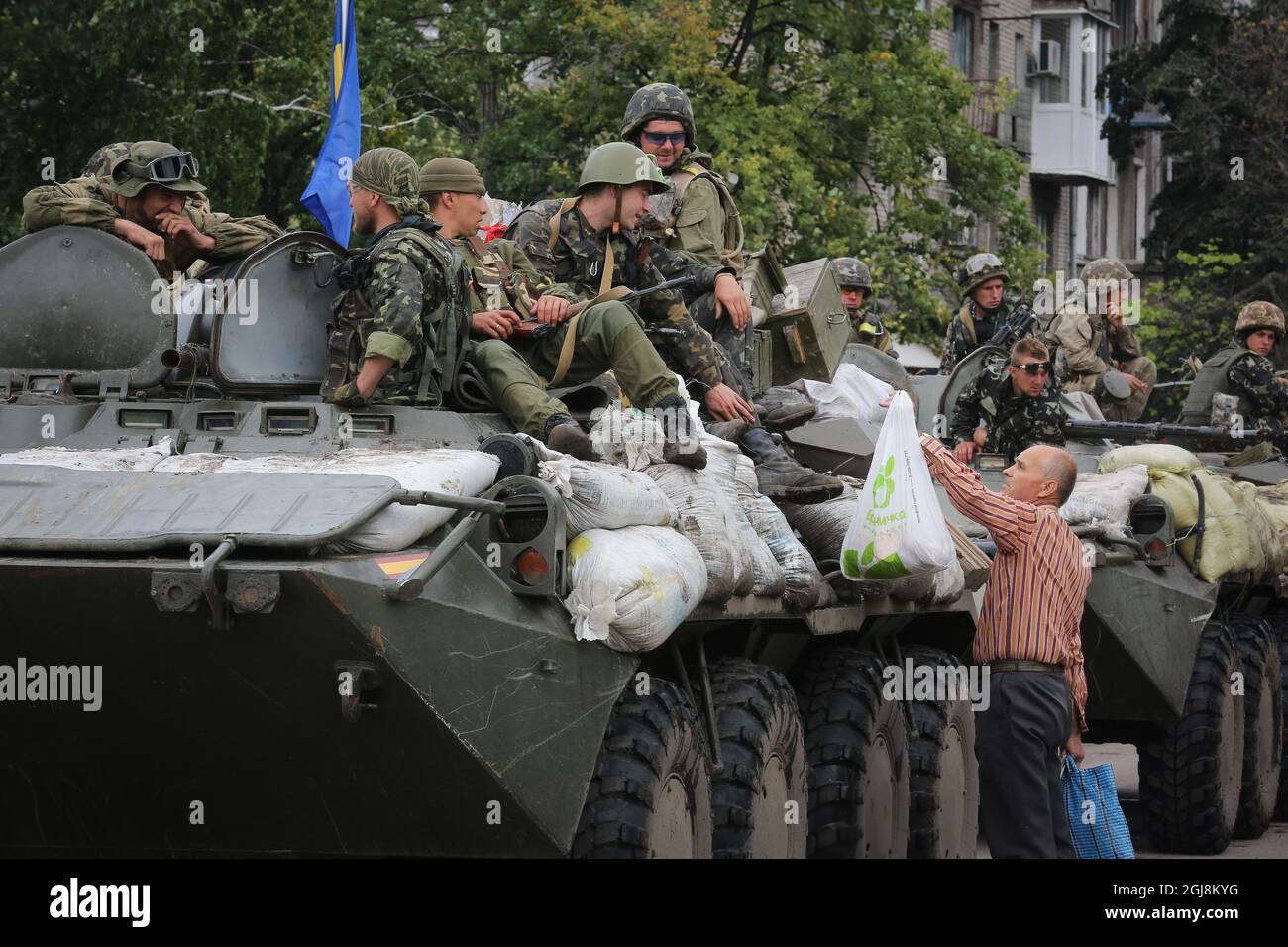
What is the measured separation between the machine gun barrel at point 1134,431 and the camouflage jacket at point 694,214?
326cm

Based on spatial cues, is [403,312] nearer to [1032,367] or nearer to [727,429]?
[727,429]

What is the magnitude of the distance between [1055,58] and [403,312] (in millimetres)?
36445

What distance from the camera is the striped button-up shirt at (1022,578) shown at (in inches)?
321

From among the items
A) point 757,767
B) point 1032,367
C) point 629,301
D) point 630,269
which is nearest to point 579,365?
point 629,301

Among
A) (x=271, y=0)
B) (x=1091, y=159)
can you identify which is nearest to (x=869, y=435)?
(x=271, y=0)

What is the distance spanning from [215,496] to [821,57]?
20328 mm

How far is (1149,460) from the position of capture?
40.8 ft

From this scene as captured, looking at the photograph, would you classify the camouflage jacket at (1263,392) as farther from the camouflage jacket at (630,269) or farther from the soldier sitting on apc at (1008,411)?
the camouflage jacket at (630,269)

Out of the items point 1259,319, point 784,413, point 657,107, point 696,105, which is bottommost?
point 784,413

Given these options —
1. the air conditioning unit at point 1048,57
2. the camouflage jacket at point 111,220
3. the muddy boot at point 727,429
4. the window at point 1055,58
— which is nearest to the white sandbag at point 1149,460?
the muddy boot at point 727,429

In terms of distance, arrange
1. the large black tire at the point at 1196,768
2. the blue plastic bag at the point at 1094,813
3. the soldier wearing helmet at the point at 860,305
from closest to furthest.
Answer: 1. the blue plastic bag at the point at 1094,813
2. the large black tire at the point at 1196,768
3. the soldier wearing helmet at the point at 860,305

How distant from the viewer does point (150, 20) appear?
17172mm

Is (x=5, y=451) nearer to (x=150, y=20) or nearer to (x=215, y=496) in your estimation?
(x=215, y=496)

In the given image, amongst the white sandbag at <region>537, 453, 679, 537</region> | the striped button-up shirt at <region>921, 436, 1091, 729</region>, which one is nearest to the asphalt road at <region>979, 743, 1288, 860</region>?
the striped button-up shirt at <region>921, 436, 1091, 729</region>
